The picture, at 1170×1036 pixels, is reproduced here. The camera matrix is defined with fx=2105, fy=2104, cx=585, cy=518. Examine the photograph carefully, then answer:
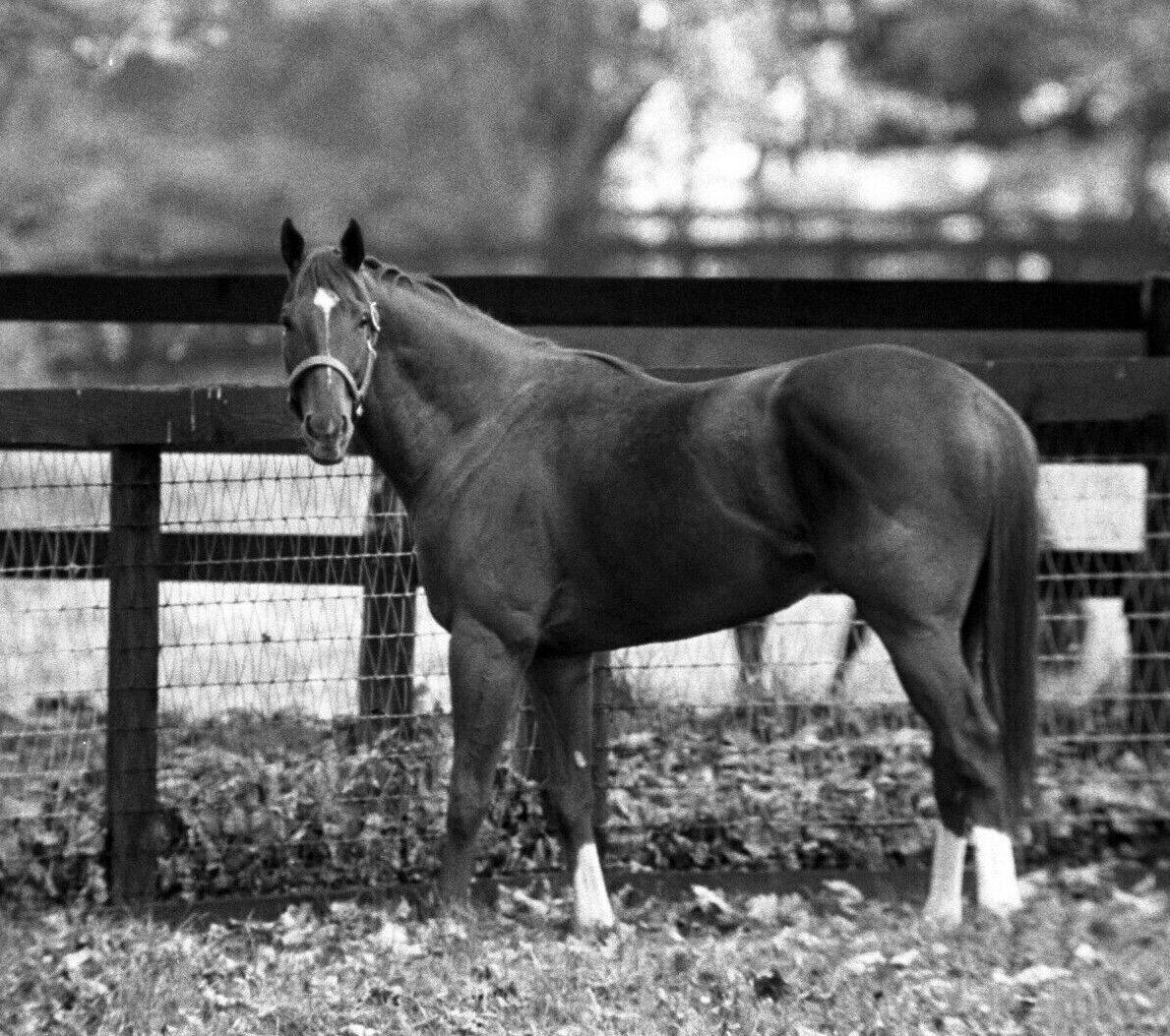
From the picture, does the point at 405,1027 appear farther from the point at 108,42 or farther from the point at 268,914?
the point at 108,42

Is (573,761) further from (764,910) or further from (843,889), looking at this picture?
(843,889)

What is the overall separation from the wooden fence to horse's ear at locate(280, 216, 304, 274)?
77 cm

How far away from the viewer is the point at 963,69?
90.0 ft

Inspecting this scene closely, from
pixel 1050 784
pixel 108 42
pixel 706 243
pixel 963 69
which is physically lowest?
pixel 1050 784

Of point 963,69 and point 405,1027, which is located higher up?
point 963,69

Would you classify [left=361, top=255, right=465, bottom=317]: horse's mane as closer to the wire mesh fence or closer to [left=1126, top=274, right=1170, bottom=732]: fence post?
the wire mesh fence

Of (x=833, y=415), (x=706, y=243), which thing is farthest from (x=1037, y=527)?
(x=706, y=243)

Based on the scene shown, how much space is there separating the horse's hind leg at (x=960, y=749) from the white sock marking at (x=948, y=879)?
0.01 metres

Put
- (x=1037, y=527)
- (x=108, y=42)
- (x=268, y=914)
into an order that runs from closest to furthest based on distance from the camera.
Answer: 1. (x=1037, y=527)
2. (x=268, y=914)
3. (x=108, y=42)

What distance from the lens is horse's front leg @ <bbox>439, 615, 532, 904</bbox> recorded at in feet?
19.8

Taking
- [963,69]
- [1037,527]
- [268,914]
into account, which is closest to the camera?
[1037,527]

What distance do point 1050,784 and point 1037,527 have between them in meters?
1.84

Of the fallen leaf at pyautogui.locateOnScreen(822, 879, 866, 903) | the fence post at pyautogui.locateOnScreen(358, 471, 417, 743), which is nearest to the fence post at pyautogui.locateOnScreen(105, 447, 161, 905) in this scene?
the fence post at pyautogui.locateOnScreen(358, 471, 417, 743)

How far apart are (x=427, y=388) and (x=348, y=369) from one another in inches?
17.0
